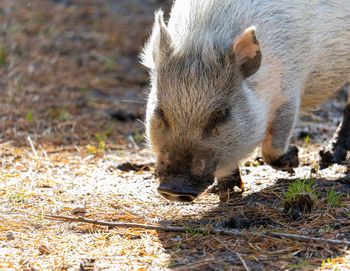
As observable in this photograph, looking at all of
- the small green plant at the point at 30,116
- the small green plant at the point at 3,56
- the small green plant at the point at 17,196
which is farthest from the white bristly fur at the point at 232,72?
the small green plant at the point at 3,56

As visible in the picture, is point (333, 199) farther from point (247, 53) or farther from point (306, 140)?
point (306, 140)

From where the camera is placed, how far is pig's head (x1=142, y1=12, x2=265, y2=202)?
10.9ft

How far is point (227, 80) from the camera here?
354 centimetres

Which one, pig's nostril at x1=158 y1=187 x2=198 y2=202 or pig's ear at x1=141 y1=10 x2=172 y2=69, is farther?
pig's ear at x1=141 y1=10 x2=172 y2=69

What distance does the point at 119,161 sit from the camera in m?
5.08

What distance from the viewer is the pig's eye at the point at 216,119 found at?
344 cm

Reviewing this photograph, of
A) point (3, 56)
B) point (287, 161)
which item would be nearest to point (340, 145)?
point (287, 161)

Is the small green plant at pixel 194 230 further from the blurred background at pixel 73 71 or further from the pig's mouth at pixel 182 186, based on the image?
the blurred background at pixel 73 71

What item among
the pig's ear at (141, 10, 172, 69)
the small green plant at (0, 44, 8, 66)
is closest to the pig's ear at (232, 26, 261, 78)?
the pig's ear at (141, 10, 172, 69)

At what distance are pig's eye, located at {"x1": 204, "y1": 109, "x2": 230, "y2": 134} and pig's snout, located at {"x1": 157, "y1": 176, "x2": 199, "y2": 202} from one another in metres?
0.42

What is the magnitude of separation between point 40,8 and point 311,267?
820 cm

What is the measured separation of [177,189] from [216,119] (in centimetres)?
63

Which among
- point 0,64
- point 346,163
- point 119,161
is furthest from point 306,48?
point 0,64

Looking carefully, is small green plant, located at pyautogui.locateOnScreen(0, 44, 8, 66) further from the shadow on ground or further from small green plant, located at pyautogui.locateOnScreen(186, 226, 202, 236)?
small green plant, located at pyautogui.locateOnScreen(186, 226, 202, 236)
